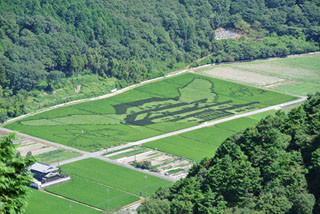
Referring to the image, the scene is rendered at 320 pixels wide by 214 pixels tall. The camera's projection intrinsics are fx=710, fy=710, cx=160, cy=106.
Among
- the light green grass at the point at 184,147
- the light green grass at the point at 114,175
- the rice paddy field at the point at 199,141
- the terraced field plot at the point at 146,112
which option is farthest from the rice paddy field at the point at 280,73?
the light green grass at the point at 114,175

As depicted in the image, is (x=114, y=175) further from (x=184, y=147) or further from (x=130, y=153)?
(x=184, y=147)

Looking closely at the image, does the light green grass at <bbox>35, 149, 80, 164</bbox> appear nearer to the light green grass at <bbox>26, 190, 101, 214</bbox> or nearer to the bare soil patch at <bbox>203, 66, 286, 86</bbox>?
the light green grass at <bbox>26, 190, 101, 214</bbox>

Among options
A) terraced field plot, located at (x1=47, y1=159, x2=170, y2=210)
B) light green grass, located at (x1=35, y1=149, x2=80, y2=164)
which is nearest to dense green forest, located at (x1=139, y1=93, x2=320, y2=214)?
terraced field plot, located at (x1=47, y1=159, x2=170, y2=210)

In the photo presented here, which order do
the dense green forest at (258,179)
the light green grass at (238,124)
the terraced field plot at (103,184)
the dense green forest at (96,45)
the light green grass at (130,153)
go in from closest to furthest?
the dense green forest at (258,179) → the terraced field plot at (103,184) → the light green grass at (130,153) → the light green grass at (238,124) → the dense green forest at (96,45)

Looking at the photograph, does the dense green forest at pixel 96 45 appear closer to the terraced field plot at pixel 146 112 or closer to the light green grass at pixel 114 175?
the terraced field plot at pixel 146 112

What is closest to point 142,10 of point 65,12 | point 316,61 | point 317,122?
point 65,12

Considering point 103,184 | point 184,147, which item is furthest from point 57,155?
point 184,147
